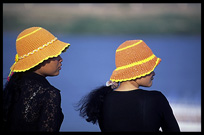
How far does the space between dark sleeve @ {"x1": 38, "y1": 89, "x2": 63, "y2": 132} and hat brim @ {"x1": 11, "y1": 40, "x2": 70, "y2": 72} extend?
242 millimetres

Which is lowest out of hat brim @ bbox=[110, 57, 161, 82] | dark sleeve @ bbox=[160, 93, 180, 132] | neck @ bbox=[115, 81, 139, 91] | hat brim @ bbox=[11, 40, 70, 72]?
dark sleeve @ bbox=[160, 93, 180, 132]

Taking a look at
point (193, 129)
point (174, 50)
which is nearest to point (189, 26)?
point (174, 50)

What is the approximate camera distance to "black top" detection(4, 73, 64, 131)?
1.70 m

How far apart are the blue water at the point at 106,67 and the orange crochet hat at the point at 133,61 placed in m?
2.17

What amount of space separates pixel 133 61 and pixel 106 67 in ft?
16.8

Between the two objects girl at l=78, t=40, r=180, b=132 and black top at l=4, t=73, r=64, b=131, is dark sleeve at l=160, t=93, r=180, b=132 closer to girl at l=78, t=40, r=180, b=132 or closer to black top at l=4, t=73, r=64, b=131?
girl at l=78, t=40, r=180, b=132

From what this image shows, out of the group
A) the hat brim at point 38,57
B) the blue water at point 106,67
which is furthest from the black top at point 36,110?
the blue water at point 106,67

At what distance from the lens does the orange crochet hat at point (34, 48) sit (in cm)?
A: 189

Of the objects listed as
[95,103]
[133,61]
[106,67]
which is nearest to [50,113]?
[95,103]

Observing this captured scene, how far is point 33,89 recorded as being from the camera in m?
1.77

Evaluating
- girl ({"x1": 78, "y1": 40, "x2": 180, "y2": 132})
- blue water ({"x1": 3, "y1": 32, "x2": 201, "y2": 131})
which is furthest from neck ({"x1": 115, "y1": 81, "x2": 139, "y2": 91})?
blue water ({"x1": 3, "y1": 32, "x2": 201, "y2": 131})

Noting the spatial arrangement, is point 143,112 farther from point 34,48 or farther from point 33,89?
point 34,48

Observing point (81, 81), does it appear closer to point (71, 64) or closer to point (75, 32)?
point (71, 64)

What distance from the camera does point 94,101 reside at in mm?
1868
